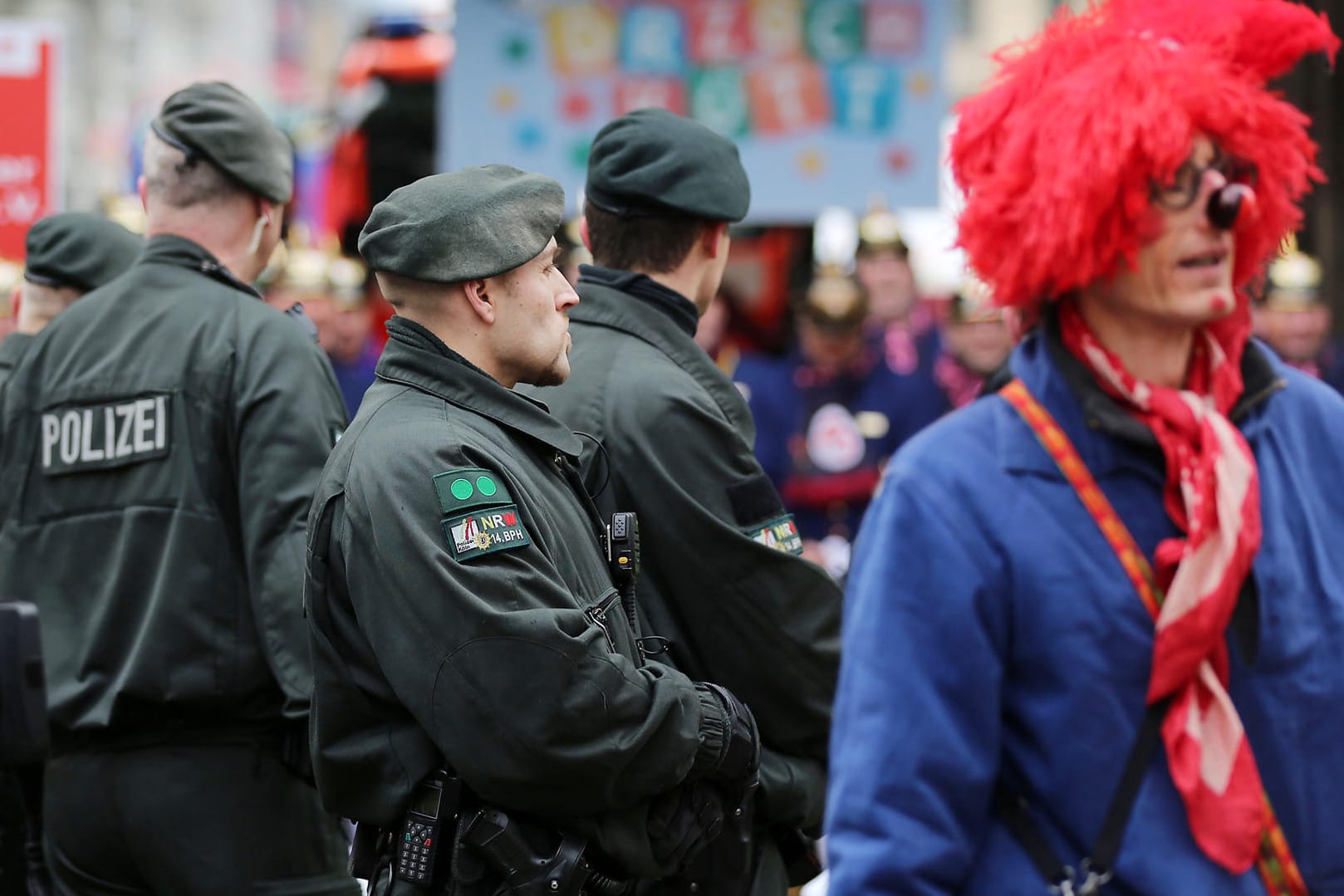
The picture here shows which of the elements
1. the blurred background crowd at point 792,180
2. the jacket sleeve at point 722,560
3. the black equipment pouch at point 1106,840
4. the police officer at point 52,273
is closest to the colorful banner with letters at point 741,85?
the blurred background crowd at point 792,180

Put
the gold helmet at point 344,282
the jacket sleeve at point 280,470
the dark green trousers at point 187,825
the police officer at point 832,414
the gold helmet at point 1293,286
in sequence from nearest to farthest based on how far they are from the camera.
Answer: the jacket sleeve at point 280,470 → the dark green trousers at point 187,825 → the police officer at point 832,414 → the gold helmet at point 1293,286 → the gold helmet at point 344,282

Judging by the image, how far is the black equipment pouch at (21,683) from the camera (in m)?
2.92

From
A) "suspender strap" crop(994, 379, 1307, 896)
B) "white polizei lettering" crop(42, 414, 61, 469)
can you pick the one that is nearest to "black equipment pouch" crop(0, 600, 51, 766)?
"white polizei lettering" crop(42, 414, 61, 469)

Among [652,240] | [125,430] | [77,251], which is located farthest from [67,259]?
[652,240]

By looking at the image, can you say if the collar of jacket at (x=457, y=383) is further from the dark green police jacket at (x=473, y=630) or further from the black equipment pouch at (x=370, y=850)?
the black equipment pouch at (x=370, y=850)

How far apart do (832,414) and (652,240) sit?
460 centimetres

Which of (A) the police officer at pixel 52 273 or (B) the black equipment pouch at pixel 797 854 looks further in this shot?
(A) the police officer at pixel 52 273

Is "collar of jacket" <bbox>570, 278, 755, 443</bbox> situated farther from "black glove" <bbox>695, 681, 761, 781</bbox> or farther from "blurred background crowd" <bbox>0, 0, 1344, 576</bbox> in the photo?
"blurred background crowd" <bbox>0, 0, 1344, 576</bbox>

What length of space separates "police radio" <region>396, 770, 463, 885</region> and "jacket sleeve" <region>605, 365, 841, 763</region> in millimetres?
673

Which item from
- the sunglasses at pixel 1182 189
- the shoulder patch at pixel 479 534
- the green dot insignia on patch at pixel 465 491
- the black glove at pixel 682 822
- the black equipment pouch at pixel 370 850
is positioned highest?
the sunglasses at pixel 1182 189

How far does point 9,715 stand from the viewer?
2.93 meters

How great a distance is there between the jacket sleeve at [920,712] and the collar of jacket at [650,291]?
4.88 feet

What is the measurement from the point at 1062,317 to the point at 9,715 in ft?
5.87

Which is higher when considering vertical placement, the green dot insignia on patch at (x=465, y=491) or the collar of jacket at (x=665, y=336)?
the collar of jacket at (x=665, y=336)
